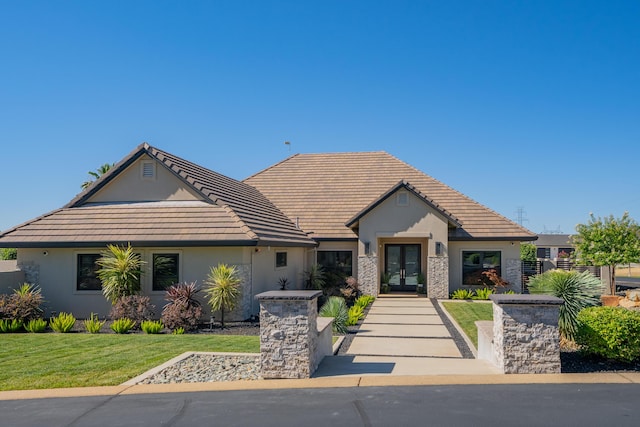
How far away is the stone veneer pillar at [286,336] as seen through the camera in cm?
894

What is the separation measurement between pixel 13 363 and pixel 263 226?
33.1ft

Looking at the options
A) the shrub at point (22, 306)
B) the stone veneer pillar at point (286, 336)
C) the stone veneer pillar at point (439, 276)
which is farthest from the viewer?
the stone veneer pillar at point (439, 276)

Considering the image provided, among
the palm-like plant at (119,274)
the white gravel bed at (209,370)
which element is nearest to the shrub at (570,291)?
the white gravel bed at (209,370)

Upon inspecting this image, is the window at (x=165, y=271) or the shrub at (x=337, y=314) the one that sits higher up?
the window at (x=165, y=271)

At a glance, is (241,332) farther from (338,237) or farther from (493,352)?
(338,237)

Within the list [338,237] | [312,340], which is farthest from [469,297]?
[312,340]

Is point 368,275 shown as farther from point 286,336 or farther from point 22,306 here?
point 286,336

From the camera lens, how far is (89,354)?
441 inches

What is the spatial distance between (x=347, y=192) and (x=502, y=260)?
885 cm

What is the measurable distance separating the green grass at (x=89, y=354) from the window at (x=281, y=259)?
703 cm

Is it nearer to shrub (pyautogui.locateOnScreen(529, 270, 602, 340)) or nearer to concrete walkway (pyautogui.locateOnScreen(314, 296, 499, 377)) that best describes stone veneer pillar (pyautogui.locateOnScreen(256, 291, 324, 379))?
concrete walkway (pyautogui.locateOnScreen(314, 296, 499, 377))

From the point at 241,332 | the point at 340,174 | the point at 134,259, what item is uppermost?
the point at 340,174

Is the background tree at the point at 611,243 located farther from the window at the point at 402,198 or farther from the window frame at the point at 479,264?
the window at the point at 402,198

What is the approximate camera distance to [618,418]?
257 inches
